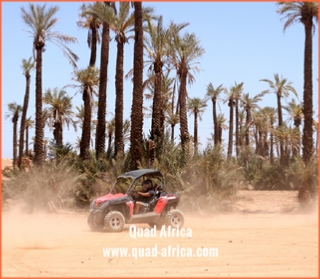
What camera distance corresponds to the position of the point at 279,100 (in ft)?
181

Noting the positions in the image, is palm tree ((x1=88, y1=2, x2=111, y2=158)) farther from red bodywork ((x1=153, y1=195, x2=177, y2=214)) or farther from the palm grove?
red bodywork ((x1=153, y1=195, x2=177, y2=214))

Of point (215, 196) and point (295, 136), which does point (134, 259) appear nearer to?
point (215, 196)

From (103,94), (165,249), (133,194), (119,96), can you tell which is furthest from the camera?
(103,94)

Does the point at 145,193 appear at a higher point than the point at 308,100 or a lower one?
lower

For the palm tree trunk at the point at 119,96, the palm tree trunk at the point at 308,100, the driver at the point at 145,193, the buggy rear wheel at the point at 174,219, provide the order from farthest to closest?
the palm tree trunk at the point at 119,96, the palm tree trunk at the point at 308,100, the buggy rear wheel at the point at 174,219, the driver at the point at 145,193

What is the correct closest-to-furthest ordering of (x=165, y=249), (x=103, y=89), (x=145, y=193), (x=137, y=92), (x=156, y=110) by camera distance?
(x=165, y=249)
(x=145, y=193)
(x=137, y=92)
(x=156, y=110)
(x=103, y=89)

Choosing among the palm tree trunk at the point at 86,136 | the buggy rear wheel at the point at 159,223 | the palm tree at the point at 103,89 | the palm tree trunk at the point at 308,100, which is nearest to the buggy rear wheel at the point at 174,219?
the buggy rear wheel at the point at 159,223

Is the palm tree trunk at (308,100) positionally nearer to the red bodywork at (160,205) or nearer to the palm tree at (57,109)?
the red bodywork at (160,205)

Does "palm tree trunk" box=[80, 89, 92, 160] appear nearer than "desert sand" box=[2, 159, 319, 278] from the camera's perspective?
No

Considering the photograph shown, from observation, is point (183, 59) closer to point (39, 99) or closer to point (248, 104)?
point (39, 99)

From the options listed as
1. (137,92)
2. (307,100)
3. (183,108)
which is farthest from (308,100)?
(137,92)

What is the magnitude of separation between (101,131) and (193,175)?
401 inches

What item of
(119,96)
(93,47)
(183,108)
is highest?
(93,47)

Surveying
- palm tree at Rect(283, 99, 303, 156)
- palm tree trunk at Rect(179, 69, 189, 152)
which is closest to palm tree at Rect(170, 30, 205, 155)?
palm tree trunk at Rect(179, 69, 189, 152)
